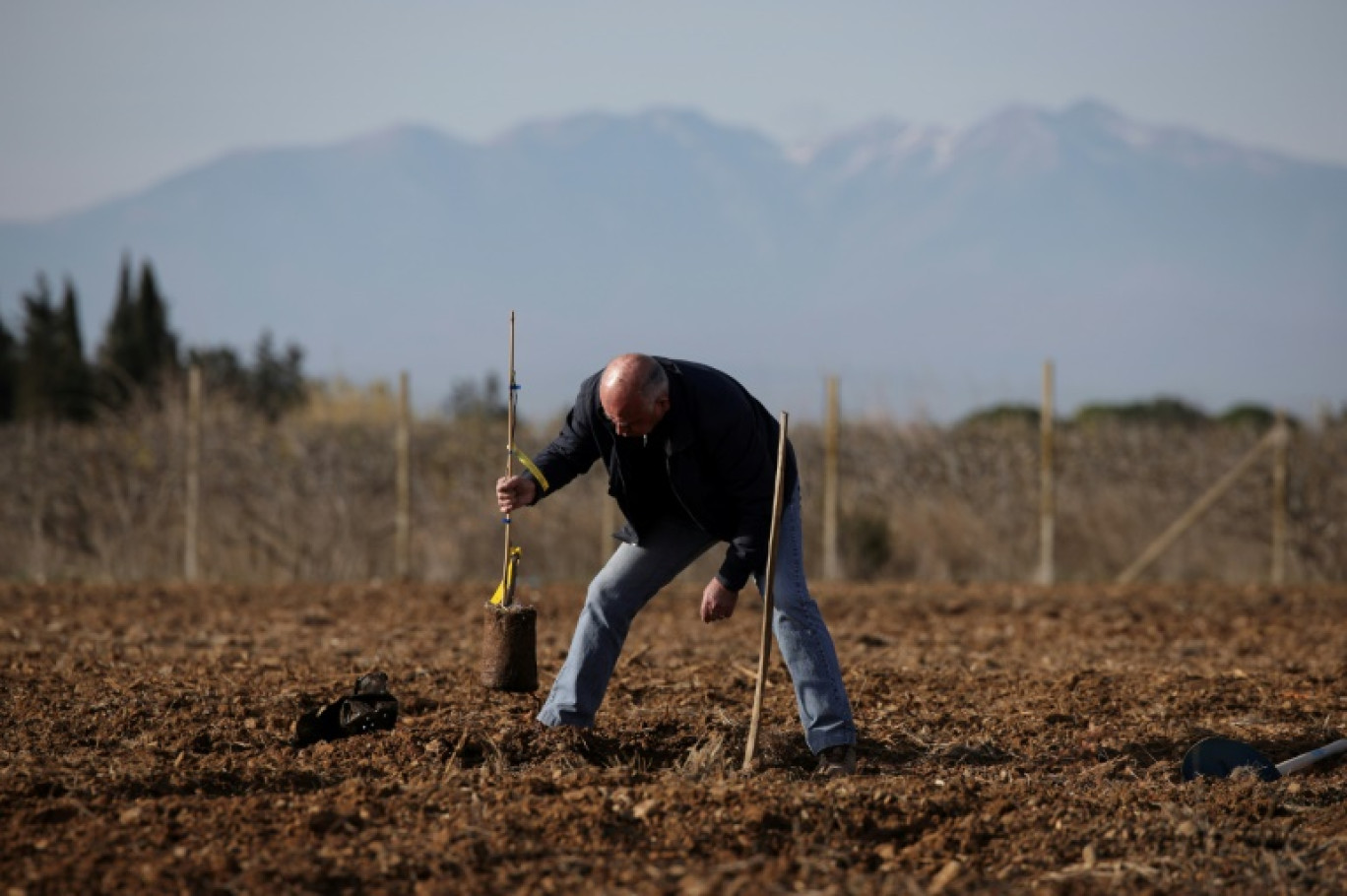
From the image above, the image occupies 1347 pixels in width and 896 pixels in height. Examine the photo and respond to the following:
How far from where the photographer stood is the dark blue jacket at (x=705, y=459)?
19.2 feet

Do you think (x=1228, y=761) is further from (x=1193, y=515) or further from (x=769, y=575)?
(x=1193, y=515)

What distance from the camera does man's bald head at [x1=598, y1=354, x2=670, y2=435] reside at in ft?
18.3

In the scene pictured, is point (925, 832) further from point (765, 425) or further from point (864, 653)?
point (864, 653)

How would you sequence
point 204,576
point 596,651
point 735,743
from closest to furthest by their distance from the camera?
point 596,651, point 735,743, point 204,576

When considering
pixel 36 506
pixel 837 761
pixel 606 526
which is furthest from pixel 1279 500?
pixel 36 506

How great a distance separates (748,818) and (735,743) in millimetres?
1422

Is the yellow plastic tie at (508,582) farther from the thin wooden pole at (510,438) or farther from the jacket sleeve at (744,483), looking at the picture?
Result: the jacket sleeve at (744,483)

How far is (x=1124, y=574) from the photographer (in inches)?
634

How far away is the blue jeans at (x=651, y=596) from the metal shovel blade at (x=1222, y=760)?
4.58 ft

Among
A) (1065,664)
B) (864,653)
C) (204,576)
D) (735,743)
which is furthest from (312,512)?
(735,743)

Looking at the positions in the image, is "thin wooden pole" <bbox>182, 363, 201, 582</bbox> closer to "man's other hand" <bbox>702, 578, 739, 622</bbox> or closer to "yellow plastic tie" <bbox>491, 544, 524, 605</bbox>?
"yellow plastic tie" <bbox>491, 544, 524, 605</bbox>

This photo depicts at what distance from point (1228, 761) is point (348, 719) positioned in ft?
11.8

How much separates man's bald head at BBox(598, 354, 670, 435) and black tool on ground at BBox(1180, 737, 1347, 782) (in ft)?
8.66

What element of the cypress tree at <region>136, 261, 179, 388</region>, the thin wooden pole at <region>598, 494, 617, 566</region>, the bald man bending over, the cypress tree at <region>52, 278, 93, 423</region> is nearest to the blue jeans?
the bald man bending over
